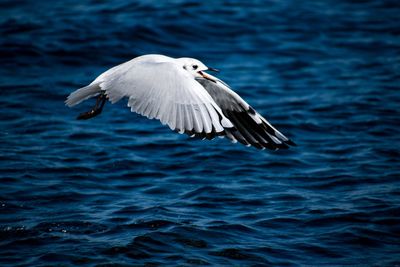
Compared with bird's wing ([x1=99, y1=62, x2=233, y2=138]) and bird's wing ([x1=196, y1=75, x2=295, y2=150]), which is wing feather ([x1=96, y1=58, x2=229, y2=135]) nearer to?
bird's wing ([x1=99, y1=62, x2=233, y2=138])

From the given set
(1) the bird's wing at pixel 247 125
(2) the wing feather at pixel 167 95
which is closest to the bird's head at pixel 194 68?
(1) the bird's wing at pixel 247 125

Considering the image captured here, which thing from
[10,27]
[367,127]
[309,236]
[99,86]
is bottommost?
[309,236]

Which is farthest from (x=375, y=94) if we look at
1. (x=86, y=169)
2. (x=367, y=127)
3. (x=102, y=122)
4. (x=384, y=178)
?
(x=86, y=169)

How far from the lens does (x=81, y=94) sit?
264 inches

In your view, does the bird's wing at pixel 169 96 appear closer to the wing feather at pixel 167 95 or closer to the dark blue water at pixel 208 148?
the wing feather at pixel 167 95

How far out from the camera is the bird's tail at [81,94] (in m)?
6.63

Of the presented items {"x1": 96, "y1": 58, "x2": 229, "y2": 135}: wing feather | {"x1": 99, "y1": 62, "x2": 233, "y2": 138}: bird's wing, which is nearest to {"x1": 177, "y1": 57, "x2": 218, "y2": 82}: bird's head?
{"x1": 96, "y1": 58, "x2": 229, "y2": 135}: wing feather

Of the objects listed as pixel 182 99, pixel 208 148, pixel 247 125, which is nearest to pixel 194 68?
pixel 247 125

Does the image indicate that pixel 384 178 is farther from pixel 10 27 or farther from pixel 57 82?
pixel 10 27

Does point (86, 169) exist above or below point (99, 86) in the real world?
below

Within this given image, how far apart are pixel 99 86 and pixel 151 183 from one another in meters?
1.73

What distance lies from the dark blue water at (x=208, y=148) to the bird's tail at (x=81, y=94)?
47.8 inches

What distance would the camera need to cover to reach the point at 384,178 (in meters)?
8.23

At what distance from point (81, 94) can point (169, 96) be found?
1.03 meters
